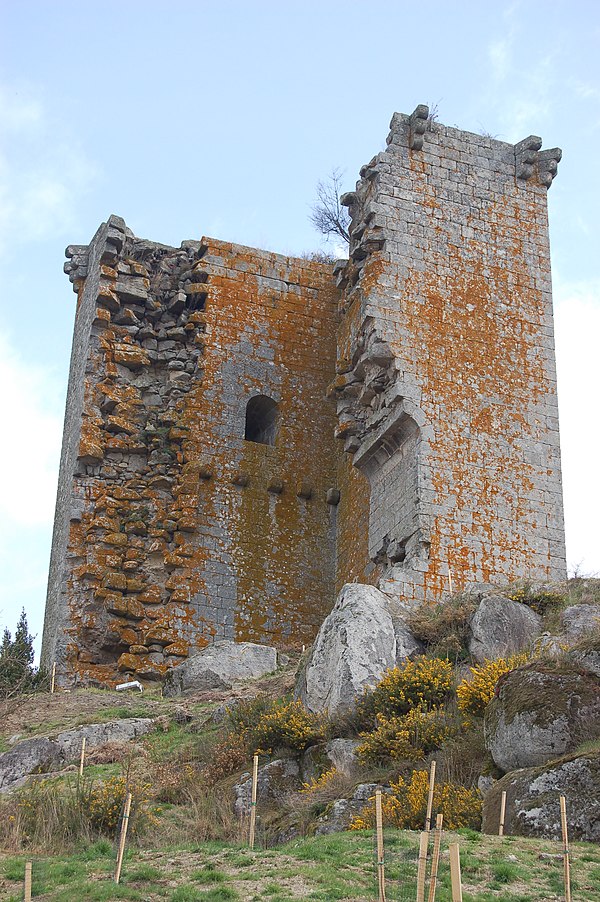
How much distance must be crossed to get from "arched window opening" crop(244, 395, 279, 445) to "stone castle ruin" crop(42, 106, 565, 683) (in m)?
0.04

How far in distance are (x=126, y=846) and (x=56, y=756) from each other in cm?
337

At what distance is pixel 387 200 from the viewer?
19359 mm

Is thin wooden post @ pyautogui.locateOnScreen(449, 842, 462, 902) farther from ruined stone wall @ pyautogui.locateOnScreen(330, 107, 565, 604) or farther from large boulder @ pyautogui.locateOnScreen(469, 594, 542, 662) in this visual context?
ruined stone wall @ pyautogui.locateOnScreen(330, 107, 565, 604)

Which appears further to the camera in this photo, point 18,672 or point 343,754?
point 18,672

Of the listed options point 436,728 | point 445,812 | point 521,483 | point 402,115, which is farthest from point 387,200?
point 445,812

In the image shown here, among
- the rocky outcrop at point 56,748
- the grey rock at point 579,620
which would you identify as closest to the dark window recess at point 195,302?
the rocky outcrop at point 56,748

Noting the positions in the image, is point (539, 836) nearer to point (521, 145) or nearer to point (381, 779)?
point (381, 779)

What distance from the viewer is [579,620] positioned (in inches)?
579

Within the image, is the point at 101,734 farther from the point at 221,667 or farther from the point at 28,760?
the point at 221,667

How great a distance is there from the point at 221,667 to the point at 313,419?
5.10m

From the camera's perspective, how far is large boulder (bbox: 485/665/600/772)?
430 inches

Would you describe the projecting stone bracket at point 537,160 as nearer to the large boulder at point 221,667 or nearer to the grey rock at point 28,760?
the large boulder at point 221,667

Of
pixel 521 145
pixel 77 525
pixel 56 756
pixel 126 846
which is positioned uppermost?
pixel 521 145

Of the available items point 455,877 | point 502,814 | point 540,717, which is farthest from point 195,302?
point 455,877
